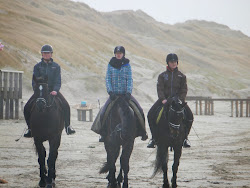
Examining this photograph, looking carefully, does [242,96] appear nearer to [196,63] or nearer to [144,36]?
[196,63]

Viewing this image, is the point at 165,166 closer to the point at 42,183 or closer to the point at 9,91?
the point at 42,183

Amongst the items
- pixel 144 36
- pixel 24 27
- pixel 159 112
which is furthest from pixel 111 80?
pixel 144 36

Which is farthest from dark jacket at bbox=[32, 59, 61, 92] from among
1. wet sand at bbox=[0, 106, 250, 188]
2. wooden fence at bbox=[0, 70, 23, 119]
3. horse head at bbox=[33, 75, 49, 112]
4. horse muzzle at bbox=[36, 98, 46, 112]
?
wooden fence at bbox=[0, 70, 23, 119]

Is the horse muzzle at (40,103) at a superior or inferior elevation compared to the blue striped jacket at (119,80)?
inferior

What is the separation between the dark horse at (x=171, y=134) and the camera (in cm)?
762

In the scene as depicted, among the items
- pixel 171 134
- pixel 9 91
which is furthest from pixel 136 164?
pixel 9 91

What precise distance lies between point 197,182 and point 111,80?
2657 mm

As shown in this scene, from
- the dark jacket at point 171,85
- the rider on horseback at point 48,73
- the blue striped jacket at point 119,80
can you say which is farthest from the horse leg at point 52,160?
the dark jacket at point 171,85

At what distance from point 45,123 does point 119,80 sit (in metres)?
1.68

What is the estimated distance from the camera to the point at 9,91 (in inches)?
834

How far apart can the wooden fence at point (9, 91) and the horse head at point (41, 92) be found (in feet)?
45.0

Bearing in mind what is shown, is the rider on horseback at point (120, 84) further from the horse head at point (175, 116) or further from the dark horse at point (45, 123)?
the dark horse at point (45, 123)

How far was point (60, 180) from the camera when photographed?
8.52 meters

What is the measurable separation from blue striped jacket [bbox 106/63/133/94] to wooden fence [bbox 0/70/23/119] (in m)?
13.8
